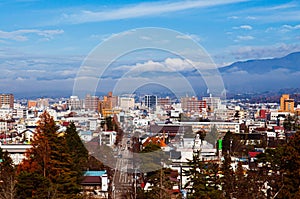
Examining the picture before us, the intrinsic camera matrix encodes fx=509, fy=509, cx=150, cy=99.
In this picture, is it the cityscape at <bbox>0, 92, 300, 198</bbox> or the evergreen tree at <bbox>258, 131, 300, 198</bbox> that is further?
the cityscape at <bbox>0, 92, 300, 198</bbox>

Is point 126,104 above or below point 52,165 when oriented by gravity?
above

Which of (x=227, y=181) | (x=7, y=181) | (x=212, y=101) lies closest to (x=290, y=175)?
(x=227, y=181)

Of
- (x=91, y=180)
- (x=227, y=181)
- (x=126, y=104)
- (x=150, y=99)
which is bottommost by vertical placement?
(x=91, y=180)

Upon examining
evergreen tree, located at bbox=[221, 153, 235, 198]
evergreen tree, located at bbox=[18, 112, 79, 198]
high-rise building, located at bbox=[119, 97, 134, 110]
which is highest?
high-rise building, located at bbox=[119, 97, 134, 110]

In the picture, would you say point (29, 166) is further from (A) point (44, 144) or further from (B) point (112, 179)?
(B) point (112, 179)

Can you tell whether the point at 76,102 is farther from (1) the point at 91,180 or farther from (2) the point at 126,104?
(1) the point at 91,180

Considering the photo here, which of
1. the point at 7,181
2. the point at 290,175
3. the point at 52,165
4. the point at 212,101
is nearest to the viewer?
the point at 290,175

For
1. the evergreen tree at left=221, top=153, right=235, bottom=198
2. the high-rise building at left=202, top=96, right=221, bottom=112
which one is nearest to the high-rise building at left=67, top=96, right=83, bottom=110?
the high-rise building at left=202, top=96, right=221, bottom=112

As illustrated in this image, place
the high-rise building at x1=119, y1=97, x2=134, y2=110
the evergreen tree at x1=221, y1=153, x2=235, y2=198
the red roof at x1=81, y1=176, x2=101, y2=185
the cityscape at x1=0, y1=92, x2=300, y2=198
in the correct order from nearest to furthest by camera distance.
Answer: the evergreen tree at x1=221, y1=153, x2=235, y2=198
the cityscape at x1=0, y1=92, x2=300, y2=198
the red roof at x1=81, y1=176, x2=101, y2=185
the high-rise building at x1=119, y1=97, x2=134, y2=110


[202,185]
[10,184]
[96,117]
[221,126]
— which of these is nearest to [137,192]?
[202,185]

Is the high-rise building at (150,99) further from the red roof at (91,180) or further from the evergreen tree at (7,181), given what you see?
the evergreen tree at (7,181)

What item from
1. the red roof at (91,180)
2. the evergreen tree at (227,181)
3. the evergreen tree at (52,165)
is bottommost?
the red roof at (91,180)

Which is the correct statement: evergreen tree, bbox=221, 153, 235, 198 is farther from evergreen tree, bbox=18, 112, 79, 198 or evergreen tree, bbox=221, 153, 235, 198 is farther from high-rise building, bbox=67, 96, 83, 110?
high-rise building, bbox=67, 96, 83, 110

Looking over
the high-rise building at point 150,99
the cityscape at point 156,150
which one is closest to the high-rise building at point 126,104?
the cityscape at point 156,150
